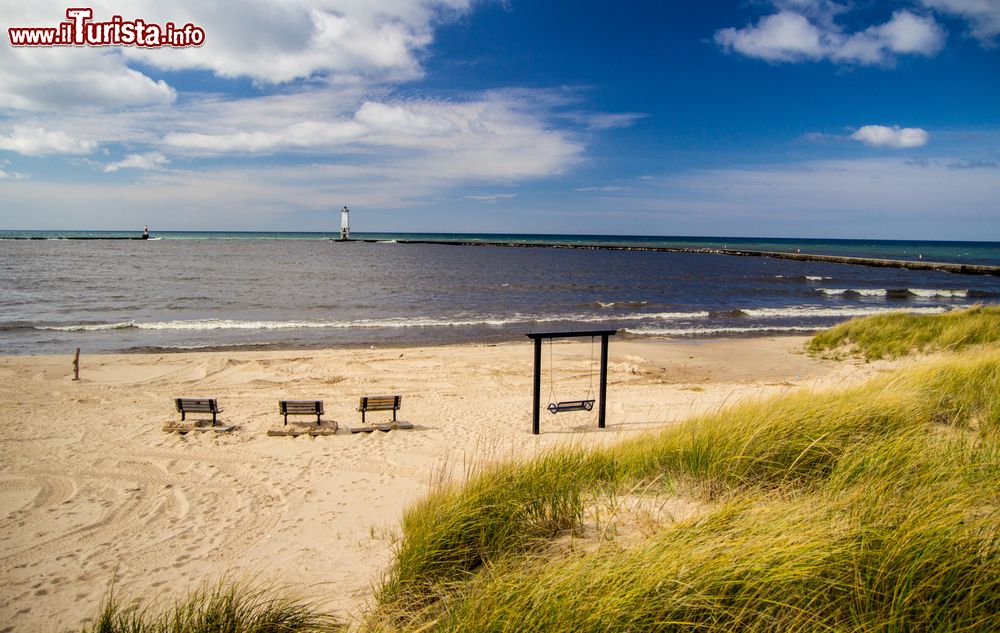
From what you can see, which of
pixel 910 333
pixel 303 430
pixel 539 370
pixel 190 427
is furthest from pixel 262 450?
pixel 910 333

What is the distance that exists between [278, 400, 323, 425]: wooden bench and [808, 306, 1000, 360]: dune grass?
16.7m

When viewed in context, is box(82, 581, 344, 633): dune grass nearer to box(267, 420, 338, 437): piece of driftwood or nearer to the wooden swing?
box(267, 420, 338, 437): piece of driftwood

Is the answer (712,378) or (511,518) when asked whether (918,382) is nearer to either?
(511,518)

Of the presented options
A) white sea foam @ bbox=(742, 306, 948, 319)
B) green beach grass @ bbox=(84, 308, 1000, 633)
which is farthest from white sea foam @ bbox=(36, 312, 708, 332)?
green beach grass @ bbox=(84, 308, 1000, 633)

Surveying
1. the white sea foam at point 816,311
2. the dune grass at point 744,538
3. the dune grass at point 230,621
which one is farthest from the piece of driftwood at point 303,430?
the white sea foam at point 816,311

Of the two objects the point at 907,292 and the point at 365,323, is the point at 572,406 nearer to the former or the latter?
the point at 365,323

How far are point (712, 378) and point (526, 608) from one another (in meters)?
14.8

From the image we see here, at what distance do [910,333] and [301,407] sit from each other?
19.0 meters

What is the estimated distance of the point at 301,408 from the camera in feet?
37.4

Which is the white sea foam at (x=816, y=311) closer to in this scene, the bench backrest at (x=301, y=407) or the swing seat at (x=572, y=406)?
the swing seat at (x=572, y=406)

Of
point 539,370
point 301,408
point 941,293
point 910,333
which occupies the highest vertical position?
point 941,293

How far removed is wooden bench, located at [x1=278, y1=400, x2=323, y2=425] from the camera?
11250mm

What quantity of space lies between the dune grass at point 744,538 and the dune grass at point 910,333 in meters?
12.5

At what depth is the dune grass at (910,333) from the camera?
1661 cm
